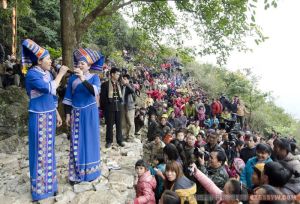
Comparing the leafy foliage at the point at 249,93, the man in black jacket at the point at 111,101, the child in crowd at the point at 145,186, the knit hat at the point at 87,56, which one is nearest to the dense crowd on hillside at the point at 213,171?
the child in crowd at the point at 145,186

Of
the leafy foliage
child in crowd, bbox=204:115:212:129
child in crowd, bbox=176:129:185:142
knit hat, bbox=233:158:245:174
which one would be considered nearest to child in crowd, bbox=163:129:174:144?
child in crowd, bbox=176:129:185:142

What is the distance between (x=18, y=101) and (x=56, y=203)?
4.74 meters

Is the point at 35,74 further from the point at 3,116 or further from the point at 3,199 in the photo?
the point at 3,116

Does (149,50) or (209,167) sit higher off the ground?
(149,50)

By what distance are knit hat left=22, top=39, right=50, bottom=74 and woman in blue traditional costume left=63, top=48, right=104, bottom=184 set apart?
0.52m


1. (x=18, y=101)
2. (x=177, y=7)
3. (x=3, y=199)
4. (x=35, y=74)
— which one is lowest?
(x=3, y=199)

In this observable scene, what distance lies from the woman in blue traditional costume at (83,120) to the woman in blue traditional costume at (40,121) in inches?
14.5

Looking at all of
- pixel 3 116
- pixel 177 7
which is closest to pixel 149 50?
pixel 177 7

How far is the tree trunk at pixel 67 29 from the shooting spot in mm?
7094

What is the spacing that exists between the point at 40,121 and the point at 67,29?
3.35m

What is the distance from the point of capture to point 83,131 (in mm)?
4699

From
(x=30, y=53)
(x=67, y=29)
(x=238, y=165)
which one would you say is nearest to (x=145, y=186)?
(x=238, y=165)

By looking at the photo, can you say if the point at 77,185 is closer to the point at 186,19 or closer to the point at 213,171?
the point at 213,171

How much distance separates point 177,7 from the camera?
794 cm
